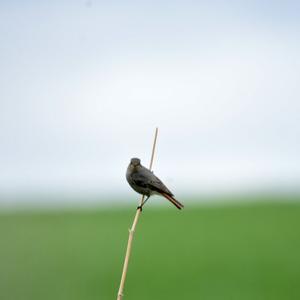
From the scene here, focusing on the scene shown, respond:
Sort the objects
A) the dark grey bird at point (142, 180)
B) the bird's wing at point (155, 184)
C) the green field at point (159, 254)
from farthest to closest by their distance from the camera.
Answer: the green field at point (159, 254)
the dark grey bird at point (142, 180)
the bird's wing at point (155, 184)

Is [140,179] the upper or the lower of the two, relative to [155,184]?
upper

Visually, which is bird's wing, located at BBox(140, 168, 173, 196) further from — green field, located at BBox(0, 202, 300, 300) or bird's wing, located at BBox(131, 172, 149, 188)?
green field, located at BBox(0, 202, 300, 300)

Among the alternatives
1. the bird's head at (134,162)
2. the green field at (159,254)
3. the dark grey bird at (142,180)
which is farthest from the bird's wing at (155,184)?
the green field at (159,254)

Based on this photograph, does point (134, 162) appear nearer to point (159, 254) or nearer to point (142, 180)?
point (142, 180)

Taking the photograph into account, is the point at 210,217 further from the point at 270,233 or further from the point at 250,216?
the point at 270,233

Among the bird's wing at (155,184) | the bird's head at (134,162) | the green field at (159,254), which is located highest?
the green field at (159,254)

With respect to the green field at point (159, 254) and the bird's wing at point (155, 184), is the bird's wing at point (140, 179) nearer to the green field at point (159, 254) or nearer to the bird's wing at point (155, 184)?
the bird's wing at point (155, 184)


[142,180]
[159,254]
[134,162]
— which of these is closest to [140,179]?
[142,180]

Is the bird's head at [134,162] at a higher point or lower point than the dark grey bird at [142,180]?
higher
